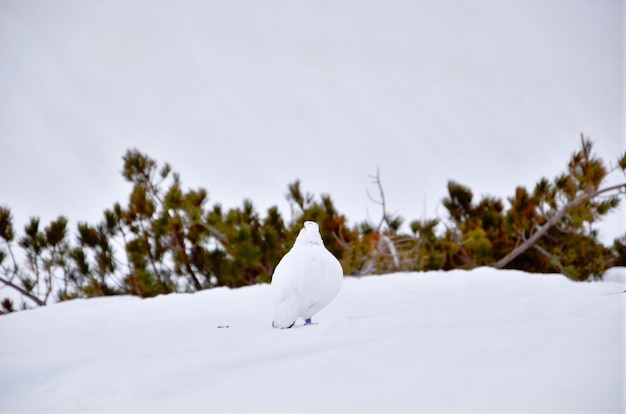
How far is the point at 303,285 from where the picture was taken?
1.84 m

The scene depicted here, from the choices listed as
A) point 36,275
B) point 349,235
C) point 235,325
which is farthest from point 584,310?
point 36,275

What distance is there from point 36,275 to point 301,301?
4582 millimetres

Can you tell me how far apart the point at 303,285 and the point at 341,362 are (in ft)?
1.91

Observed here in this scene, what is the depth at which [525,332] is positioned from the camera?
1404mm

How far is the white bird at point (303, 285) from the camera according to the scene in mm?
1838

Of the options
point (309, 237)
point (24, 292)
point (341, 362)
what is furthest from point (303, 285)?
point (24, 292)

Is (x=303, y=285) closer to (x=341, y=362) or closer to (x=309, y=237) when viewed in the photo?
(x=309, y=237)

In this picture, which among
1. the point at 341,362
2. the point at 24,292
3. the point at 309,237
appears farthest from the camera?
the point at 24,292

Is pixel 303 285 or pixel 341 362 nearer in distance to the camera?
pixel 341 362

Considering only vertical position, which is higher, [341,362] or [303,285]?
[303,285]

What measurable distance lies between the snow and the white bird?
98 millimetres

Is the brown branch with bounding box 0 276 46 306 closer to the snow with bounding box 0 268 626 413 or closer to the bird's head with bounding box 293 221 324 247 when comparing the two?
the snow with bounding box 0 268 626 413

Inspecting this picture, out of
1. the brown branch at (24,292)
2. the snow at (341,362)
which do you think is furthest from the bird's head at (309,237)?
the brown branch at (24,292)

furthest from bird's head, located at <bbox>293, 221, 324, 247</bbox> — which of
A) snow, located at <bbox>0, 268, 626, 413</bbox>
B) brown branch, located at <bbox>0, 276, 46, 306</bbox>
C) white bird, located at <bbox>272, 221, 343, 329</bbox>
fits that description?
brown branch, located at <bbox>0, 276, 46, 306</bbox>
